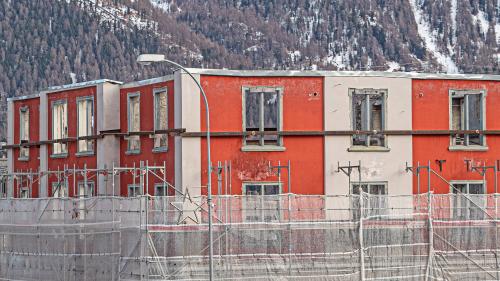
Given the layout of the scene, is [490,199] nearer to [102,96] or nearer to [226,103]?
[226,103]

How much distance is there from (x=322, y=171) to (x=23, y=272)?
14.2 metres

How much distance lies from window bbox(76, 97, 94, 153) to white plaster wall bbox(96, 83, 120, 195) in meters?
1.71

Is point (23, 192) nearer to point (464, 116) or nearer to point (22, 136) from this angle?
point (22, 136)

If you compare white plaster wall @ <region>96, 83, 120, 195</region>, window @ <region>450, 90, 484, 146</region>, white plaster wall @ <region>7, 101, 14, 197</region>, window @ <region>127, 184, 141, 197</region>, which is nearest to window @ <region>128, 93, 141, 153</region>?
white plaster wall @ <region>96, 83, 120, 195</region>

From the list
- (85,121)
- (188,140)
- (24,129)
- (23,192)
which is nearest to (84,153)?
(85,121)

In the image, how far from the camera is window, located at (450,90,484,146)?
176 feet

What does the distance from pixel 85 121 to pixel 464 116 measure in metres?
19.1

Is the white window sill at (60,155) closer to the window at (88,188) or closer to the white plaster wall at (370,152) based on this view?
the window at (88,188)

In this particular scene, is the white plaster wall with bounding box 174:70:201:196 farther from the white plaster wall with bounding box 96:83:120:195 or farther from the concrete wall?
the white plaster wall with bounding box 96:83:120:195

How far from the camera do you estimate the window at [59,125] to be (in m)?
59.6

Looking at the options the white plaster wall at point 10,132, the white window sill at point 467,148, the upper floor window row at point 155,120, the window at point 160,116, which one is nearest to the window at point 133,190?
the upper floor window row at point 155,120

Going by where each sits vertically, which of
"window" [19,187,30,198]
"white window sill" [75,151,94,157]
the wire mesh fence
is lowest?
the wire mesh fence

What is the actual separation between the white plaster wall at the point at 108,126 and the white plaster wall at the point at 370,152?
36.0 ft

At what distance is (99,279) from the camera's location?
43.0 metres
